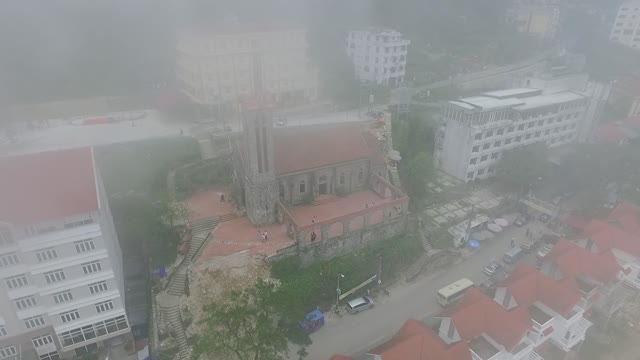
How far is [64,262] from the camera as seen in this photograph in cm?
1066

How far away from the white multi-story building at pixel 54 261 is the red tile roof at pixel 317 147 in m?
6.99

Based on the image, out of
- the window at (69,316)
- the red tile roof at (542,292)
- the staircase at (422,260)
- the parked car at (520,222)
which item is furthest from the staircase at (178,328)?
the parked car at (520,222)

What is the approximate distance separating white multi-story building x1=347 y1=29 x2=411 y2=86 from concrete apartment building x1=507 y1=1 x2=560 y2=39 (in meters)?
24.8

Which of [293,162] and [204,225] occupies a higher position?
[293,162]

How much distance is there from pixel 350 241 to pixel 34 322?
10350 millimetres

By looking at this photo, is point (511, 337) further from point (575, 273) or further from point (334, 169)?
point (334, 169)

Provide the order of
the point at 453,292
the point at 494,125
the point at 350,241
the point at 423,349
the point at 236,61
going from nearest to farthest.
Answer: the point at 423,349, the point at 453,292, the point at 350,241, the point at 494,125, the point at 236,61

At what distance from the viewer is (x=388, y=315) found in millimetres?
14672

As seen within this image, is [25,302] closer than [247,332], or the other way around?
[247,332]

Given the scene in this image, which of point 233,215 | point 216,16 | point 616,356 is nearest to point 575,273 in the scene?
point 616,356

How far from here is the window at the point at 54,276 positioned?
34.8 ft

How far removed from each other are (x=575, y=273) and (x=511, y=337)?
4.77m

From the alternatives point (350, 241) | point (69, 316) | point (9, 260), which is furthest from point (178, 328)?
point (350, 241)

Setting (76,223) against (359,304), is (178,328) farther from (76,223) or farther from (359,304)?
(359,304)
